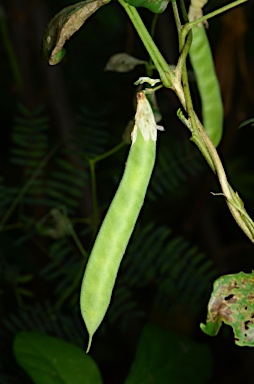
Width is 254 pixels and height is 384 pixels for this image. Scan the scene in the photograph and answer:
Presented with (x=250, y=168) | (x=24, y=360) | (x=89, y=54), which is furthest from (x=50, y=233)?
(x=89, y=54)

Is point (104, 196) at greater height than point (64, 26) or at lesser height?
lesser

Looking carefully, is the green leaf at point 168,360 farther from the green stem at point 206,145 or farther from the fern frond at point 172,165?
the green stem at point 206,145

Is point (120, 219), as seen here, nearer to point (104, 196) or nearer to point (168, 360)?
point (168, 360)

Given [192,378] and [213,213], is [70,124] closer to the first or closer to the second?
[213,213]

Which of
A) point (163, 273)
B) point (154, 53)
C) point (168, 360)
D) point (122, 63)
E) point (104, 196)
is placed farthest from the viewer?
point (104, 196)

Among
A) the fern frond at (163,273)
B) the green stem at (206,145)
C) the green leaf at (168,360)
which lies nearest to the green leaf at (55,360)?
the green leaf at (168,360)

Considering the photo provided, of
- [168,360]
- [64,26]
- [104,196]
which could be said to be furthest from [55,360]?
[104,196]
